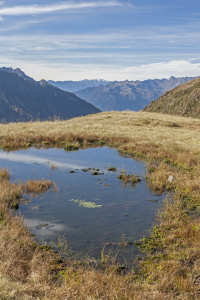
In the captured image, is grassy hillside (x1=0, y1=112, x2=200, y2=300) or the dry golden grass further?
the dry golden grass

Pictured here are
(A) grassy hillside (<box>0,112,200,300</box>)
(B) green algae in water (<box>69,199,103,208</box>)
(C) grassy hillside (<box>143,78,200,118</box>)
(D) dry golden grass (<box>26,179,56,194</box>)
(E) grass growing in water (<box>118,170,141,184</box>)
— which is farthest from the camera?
(C) grassy hillside (<box>143,78,200,118</box>)

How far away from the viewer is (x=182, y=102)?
122375 millimetres

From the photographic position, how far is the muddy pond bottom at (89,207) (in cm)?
955

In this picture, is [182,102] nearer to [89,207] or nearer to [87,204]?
[87,204]

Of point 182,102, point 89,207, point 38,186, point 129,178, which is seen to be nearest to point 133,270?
point 89,207

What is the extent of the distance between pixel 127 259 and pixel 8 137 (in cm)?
2418

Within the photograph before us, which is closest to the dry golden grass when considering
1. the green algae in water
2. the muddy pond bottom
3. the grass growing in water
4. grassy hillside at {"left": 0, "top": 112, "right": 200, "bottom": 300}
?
the muddy pond bottom

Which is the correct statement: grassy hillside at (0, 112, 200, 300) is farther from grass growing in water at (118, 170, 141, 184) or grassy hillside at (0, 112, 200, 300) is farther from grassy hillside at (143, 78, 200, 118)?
grassy hillside at (143, 78, 200, 118)

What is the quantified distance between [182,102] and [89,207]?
120266mm

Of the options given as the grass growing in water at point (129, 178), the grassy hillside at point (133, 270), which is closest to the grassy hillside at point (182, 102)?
the grass growing in water at point (129, 178)

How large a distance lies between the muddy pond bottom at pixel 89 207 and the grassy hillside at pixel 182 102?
95195 millimetres

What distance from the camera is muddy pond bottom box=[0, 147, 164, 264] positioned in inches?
376

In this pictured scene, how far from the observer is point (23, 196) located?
13.8 metres

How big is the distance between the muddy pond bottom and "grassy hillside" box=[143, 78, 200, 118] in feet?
312
